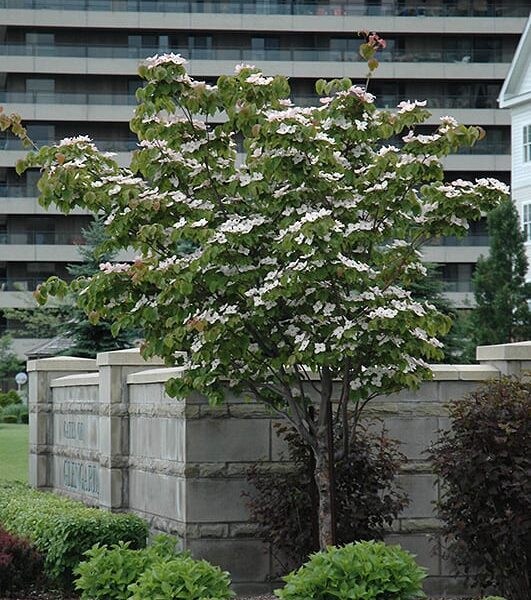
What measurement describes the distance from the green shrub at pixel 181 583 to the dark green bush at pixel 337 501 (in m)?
2.55

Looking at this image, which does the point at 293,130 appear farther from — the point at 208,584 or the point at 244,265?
the point at 208,584

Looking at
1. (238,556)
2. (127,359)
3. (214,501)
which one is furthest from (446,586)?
(127,359)

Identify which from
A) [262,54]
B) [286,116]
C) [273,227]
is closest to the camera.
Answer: [286,116]

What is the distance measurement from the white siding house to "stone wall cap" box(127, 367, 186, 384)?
1303 inches

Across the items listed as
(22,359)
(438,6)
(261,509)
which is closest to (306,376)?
(261,509)

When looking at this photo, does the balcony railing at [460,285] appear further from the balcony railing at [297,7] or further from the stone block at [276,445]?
the stone block at [276,445]

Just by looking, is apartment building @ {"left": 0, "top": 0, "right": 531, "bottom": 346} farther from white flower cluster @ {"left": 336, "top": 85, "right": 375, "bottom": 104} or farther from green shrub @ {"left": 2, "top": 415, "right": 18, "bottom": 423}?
white flower cluster @ {"left": 336, "top": 85, "right": 375, "bottom": 104}

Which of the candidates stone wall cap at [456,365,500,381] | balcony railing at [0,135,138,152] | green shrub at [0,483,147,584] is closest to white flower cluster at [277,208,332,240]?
stone wall cap at [456,365,500,381]

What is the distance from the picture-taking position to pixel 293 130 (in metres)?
10.5

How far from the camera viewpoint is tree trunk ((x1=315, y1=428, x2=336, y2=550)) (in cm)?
1141

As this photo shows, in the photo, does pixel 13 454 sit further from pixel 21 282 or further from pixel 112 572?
pixel 21 282

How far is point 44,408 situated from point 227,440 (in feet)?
27.7

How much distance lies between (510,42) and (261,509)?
67.9 m

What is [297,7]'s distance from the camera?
248 ft
